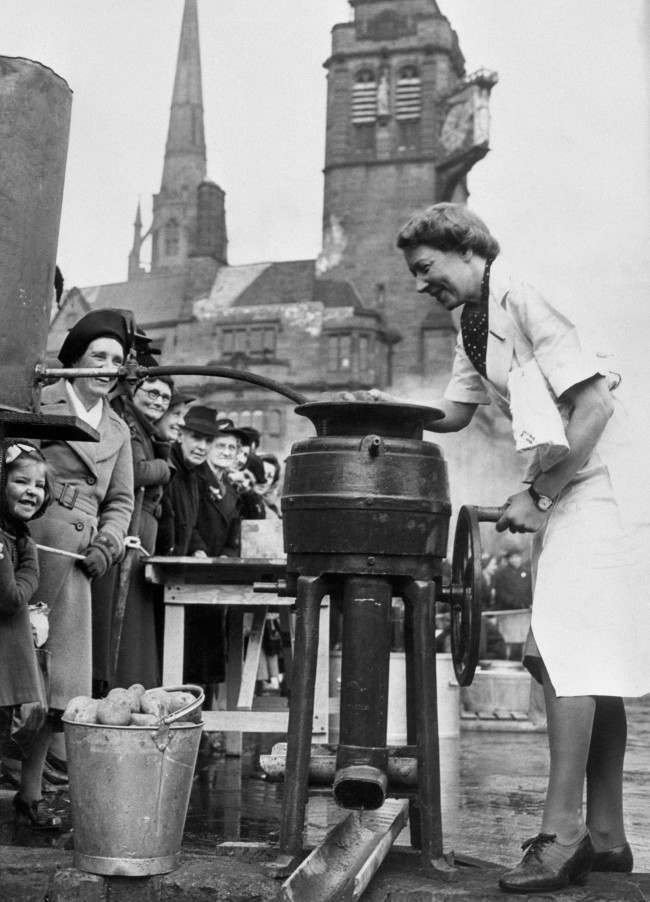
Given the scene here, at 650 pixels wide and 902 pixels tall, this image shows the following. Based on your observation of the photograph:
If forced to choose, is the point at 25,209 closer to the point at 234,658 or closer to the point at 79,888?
the point at 79,888

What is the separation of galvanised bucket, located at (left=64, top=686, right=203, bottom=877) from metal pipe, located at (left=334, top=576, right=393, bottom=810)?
460 millimetres

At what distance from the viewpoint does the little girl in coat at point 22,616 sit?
3812 mm

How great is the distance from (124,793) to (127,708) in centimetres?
21

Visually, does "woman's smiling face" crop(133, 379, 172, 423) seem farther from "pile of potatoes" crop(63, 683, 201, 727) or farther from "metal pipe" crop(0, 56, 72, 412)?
"pile of potatoes" crop(63, 683, 201, 727)

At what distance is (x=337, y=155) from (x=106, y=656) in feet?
135

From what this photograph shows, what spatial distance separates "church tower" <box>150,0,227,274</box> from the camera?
84000 millimetres

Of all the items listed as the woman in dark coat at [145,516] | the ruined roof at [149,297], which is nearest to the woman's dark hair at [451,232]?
the woman in dark coat at [145,516]

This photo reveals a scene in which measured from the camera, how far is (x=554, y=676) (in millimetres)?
2979

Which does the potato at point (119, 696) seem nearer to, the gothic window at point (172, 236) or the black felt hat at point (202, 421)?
the black felt hat at point (202, 421)

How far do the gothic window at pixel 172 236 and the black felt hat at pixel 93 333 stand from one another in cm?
8054

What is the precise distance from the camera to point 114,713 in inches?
114

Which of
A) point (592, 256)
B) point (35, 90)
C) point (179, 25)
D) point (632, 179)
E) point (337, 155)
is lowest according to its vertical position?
point (35, 90)

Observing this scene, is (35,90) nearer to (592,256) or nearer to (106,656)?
(106,656)

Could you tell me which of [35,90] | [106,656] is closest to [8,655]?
[106,656]
